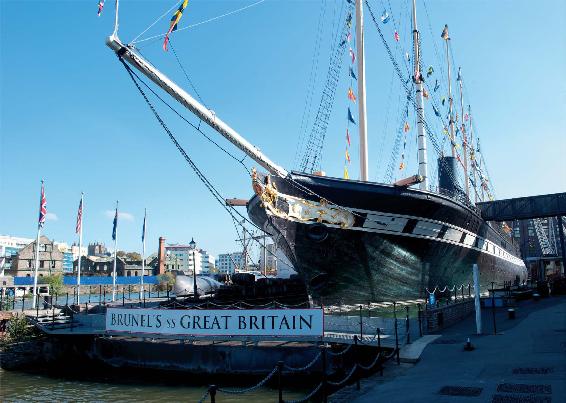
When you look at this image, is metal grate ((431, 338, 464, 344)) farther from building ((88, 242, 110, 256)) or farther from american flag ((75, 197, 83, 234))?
building ((88, 242, 110, 256))

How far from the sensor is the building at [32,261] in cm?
7525

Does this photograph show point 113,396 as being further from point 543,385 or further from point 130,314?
point 543,385

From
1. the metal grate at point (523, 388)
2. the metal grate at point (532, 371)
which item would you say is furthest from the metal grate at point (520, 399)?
the metal grate at point (532, 371)

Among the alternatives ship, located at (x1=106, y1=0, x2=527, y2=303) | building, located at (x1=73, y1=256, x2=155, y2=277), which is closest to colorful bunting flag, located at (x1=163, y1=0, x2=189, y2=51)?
ship, located at (x1=106, y1=0, x2=527, y2=303)

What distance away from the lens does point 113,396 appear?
40.2 ft

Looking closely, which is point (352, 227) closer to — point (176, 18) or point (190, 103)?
point (190, 103)

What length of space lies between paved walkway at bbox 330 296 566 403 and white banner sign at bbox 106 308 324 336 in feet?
9.88

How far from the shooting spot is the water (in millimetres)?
11562

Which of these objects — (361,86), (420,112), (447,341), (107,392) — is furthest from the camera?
(420,112)

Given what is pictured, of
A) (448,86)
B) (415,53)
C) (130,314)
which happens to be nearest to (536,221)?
(448,86)

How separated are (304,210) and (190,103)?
6.55 metres

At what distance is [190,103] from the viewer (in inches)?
588

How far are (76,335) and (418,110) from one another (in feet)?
72.2

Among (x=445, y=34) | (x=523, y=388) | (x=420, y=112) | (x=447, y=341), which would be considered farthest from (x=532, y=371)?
(x=445, y=34)
